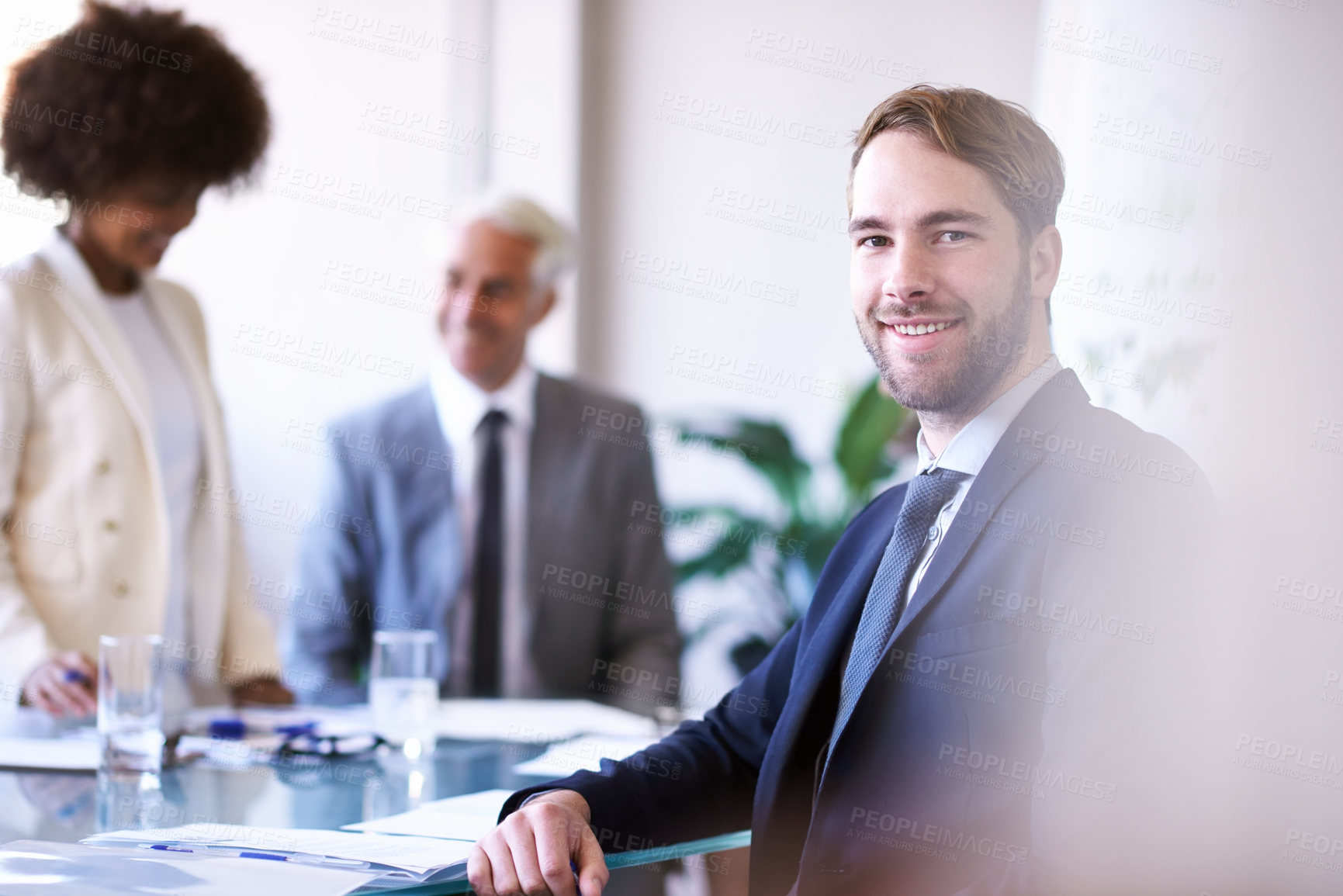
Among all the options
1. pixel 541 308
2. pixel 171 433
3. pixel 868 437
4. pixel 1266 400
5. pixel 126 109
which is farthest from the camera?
pixel 868 437

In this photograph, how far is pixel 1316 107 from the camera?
30.0 inches

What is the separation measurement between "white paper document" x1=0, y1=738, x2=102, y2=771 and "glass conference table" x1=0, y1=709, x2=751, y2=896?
2 cm

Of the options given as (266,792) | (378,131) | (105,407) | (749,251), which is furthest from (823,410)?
(266,792)

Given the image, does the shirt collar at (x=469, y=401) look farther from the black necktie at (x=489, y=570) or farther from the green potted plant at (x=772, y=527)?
the green potted plant at (x=772, y=527)

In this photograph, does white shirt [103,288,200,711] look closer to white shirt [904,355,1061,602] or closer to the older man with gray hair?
the older man with gray hair

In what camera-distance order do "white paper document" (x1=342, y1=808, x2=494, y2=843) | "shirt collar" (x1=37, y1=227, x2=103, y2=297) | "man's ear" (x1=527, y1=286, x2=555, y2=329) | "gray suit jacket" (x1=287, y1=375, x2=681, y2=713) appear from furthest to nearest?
"man's ear" (x1=527, y1=286, x2=555, y2=329), "gray suit jacket" (x1=287, y1=375, x2=681, y2=713), "shirt collar" (x1=37, y1=227, x2=103, y2=297), "white paper document" (x1=342, y1=808, x2=494, y2=843)

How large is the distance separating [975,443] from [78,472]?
66.6 inches

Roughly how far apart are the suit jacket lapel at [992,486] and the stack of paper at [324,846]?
1.53 ft

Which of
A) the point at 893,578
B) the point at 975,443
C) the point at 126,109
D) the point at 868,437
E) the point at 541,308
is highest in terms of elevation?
the point at 126,109

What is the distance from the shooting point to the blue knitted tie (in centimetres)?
108

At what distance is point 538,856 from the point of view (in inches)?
39.5

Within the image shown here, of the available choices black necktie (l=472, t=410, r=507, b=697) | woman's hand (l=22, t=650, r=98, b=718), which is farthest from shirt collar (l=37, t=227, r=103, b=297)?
black necktie (l=472, t=410, r=507, b=697)

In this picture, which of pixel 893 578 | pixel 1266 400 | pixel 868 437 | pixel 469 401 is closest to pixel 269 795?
pixel 893 578

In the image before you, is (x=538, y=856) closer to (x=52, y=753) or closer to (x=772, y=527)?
(x=52, y=753)
